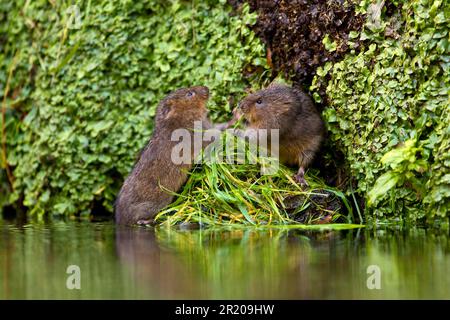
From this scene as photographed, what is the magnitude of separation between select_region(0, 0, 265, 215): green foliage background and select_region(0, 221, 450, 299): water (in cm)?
255

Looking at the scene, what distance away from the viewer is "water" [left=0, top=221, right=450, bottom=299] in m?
3.67

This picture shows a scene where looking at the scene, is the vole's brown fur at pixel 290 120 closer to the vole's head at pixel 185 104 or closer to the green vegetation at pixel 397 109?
the green vegetation at pixel 397 109

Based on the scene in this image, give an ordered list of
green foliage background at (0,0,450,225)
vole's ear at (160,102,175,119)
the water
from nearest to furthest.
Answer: the water, green foliage background at (0,0,450,225), vole's ear at (160,102,175,119)

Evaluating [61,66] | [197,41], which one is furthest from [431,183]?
[61,66]

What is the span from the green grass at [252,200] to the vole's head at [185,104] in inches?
24.9

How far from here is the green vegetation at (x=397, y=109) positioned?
5840mm

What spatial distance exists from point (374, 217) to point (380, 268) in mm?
2435

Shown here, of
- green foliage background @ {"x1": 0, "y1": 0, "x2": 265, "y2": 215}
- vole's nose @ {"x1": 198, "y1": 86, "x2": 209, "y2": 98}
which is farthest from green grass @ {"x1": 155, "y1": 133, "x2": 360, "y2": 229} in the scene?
green foliage background @ {"x1": 0, "y1": 0, "x2": 265, "y2": 215}

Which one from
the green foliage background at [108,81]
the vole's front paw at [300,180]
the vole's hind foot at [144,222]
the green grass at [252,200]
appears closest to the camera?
the green grass at [252,200]

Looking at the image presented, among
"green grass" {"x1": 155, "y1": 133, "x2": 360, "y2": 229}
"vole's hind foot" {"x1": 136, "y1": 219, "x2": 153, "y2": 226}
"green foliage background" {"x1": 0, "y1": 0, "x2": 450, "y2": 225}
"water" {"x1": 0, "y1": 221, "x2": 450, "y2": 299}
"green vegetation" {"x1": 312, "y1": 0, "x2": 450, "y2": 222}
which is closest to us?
"water" {"x1": 0, "y1": 221, "x2": 450, "y2": 299}

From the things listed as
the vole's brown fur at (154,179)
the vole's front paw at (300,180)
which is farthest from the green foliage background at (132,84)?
the vole's brown fur at (154,179)

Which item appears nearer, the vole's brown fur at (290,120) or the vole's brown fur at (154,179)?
the vole's brown fur at (290,120)

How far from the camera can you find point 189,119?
25.2 feet

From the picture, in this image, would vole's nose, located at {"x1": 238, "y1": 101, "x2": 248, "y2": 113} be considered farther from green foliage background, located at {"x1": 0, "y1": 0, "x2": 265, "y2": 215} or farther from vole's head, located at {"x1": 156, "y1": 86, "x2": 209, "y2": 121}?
green foliage background, located at {"x1": 0, "y1": 0, "x2": 265, "y2": 215}
